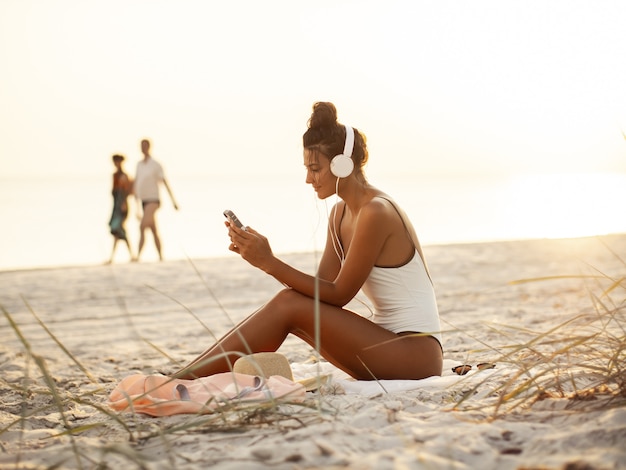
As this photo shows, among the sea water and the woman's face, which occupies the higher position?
the woman's face

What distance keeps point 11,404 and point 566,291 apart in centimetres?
506

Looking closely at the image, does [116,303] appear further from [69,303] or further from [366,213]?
[366,213]

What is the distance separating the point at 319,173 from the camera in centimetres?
368

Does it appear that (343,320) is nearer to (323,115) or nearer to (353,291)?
(353,291)

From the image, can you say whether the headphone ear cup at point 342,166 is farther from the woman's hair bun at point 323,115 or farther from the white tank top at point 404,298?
the white tank top at point 404,298

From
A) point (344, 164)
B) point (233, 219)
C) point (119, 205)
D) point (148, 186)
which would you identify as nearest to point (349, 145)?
point (344, 164)

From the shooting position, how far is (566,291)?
712cm

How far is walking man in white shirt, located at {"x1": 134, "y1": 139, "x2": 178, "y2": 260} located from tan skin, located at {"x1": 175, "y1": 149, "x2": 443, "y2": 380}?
25.3 feet

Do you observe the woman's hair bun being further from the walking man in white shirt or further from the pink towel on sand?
the walking man in white shirt

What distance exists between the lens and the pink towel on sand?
2.98 metres

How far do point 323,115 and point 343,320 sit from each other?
927 mm

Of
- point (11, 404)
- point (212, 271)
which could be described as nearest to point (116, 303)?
point (212, 271)

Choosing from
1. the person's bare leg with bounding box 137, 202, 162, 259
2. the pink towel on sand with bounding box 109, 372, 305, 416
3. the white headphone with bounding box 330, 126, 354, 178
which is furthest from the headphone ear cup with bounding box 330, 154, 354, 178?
the person's bare leg with bounding box 137, 202, 162, 259

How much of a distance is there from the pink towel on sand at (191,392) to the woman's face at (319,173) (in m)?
0.92
